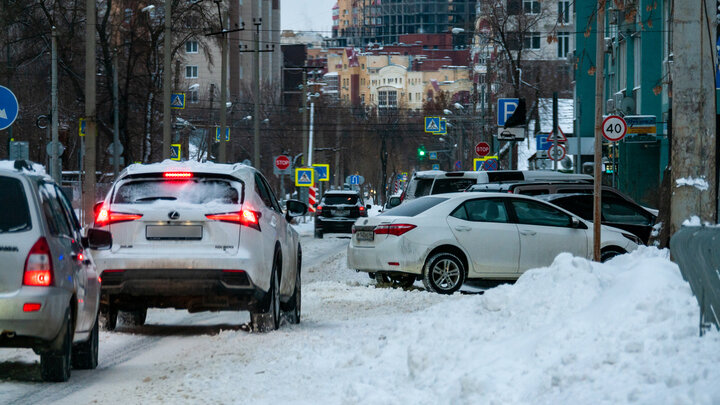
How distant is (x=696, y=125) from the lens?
11.1m

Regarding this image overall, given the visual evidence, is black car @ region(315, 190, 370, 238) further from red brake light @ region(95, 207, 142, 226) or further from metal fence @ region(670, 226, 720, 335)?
metal fence @ region(670, 226, 720, 335)

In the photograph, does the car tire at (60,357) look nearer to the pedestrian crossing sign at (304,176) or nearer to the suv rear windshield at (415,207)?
the suv rear windshield at (415,207)

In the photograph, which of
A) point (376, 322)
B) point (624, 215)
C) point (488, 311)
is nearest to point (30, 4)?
point (624, 215)

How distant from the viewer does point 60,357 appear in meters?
8.58

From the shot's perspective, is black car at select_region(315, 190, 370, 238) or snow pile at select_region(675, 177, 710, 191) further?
black car at select_region(315, 190, 370, 238)

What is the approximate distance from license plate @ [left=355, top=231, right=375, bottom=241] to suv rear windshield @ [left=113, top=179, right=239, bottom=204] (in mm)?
6579

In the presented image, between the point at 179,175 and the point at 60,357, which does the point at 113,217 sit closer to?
the point at 179,175

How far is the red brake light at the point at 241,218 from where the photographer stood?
37.1 feet

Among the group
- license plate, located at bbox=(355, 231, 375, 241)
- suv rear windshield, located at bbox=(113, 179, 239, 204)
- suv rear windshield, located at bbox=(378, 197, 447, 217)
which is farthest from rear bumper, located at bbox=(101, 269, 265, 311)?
suv rear windshield, located at bbox=(378, 197, 447, 217)

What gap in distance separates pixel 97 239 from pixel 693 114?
210 inches

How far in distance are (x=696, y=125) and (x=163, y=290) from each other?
5.00 meters

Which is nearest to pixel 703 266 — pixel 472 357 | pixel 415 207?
pixel 472 357

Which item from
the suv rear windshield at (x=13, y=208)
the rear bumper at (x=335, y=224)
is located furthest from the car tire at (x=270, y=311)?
the rear bumper at (x=335, y=224)

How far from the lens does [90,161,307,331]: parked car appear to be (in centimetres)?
1124
